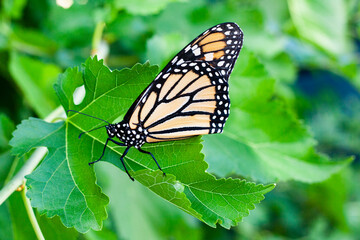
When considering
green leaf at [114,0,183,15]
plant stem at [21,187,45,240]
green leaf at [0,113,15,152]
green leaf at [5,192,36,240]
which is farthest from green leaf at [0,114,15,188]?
green leaf at [114,0,183,15]

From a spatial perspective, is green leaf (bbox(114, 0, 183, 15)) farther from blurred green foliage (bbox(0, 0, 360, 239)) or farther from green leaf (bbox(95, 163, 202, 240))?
green leaf (bbox(95, 163, 202, 240))

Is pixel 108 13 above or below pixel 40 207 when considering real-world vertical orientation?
above

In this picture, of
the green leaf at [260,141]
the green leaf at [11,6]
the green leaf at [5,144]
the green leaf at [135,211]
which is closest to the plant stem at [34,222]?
the green leaf at [5,144]

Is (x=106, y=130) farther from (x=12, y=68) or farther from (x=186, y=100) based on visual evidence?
(x=12, y=68)

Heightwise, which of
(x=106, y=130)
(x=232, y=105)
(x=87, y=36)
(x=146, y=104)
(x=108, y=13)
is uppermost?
(x=87, y=36)

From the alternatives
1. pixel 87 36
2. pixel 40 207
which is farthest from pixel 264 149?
pixel 87 36

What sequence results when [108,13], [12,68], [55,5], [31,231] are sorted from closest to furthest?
[31,231] < [108,13] < [12,68] < [55,5]

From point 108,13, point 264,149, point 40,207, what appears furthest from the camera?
point 108,13
